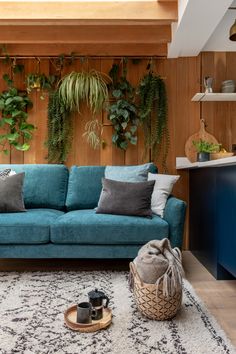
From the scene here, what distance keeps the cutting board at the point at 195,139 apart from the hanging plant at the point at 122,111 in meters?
0.63

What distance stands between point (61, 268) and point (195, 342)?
60.1 inches

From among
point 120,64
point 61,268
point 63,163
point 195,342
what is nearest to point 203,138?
point 120,64

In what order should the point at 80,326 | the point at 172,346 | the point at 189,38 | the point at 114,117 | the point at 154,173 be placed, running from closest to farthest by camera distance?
the point at 172,346
the point at 80,326
the point at 189,38
the point at 154,173
the point at 114,117

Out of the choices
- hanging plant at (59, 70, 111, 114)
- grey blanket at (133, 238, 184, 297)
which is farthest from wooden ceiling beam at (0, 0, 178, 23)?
grey blanket at (133, 238, 184, 297)

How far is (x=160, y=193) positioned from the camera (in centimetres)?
292

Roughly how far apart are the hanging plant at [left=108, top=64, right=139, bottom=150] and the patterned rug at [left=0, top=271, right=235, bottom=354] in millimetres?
1705

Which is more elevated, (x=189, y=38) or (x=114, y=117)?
(x=189, y=38)

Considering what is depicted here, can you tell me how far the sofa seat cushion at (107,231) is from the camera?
2531mm

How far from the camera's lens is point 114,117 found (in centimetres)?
348

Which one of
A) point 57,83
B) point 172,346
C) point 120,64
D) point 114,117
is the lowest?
point 172,346

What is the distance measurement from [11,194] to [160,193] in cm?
135

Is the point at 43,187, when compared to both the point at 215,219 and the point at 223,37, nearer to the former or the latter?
the point at 215,219

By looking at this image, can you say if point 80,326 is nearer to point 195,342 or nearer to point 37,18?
point 195,342

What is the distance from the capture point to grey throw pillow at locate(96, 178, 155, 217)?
8.84 ft
